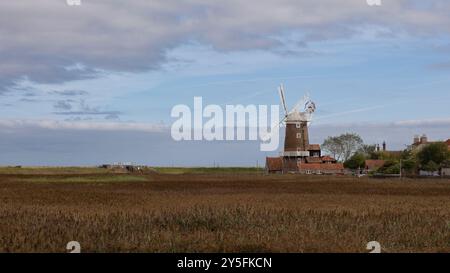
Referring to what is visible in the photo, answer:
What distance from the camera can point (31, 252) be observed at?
13.7 metres

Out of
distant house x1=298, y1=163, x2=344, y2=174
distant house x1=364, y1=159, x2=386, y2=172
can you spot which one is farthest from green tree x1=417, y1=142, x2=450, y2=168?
distant house x1=298, y1=163, x2=344, y2=174

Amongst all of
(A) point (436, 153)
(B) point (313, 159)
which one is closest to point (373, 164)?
(B) point (313, 159)

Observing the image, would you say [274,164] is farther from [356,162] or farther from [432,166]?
[432,166]

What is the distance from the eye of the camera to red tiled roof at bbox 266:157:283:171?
456 feet

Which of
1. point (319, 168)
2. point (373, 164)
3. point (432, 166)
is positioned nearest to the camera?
point (432, 166)

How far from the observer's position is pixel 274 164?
140625mm

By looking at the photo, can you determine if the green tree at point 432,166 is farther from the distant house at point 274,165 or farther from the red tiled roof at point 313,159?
the distant house at point 274,165

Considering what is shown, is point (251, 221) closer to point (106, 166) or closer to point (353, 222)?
point (353, 222)

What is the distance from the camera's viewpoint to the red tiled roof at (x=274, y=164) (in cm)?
13912

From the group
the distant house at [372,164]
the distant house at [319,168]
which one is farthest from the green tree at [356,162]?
the distant house at [319,168]

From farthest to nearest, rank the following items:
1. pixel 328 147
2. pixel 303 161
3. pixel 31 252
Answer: pixel 328 147 → pixel 303 161 → pixel 31 252

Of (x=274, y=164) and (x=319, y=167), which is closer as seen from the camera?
(x=319, y=167)
